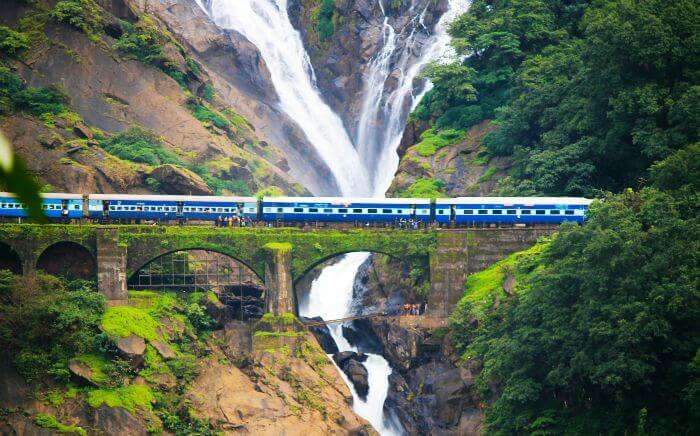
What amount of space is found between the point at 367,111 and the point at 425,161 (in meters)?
23.8

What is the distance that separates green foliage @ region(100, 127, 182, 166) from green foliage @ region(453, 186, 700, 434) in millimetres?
33341

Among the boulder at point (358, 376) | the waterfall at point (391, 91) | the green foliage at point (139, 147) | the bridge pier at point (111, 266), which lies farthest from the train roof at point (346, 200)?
the waterfall at point (391, 91)

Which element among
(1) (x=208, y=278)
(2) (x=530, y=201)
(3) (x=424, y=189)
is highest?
(3) (x=424, y=189)

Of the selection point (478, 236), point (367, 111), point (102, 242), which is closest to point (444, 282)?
point (478, 236)

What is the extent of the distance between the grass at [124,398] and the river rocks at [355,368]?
13408 mm

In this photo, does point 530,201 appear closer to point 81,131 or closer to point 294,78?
point 81,131

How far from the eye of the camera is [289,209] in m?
58.4

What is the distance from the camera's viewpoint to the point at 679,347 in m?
35.9

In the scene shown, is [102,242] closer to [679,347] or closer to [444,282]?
[444,282]

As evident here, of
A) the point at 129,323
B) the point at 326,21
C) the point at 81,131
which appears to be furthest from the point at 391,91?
the point at 129,323

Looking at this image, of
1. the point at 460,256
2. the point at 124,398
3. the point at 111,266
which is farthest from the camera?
the point at 460,256

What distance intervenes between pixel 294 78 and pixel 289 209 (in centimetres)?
4346

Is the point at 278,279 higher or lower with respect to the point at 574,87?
lower

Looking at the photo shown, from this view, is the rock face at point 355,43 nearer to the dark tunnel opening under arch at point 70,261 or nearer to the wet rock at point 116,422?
the dark tunnel opening under arch at point 70,261
